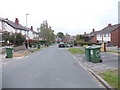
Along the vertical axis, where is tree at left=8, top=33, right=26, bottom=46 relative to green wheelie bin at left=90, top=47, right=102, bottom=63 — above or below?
above

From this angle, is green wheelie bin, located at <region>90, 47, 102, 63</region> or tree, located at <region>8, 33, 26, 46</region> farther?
tree, located at <region>8, 33, 26, 46</region>

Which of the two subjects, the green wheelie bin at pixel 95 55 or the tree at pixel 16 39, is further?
the tree at pixel 16 39

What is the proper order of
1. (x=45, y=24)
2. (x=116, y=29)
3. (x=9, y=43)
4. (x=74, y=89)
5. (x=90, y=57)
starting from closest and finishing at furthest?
(x=74, y=89) → (x=90, y=57) → (x=9, y=43) → (x=116, y=29) → (x=45, y=24)

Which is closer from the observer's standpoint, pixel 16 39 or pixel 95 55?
pixel 95 55

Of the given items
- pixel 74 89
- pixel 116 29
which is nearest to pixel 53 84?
pixel 74 89

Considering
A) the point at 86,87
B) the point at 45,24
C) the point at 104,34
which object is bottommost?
the point at 86,87

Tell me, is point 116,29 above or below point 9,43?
above

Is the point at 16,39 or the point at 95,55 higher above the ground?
the point at 16,39

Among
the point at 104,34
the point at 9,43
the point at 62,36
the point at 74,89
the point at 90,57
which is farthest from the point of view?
the point at 62,36

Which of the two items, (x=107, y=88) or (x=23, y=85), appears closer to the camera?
(x=107, y=88)

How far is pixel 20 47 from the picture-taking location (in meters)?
33.2

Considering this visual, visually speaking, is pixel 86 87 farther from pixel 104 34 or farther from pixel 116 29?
pixel 104 34

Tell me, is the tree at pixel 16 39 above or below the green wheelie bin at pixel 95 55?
above

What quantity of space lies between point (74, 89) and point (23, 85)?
2.05 m
